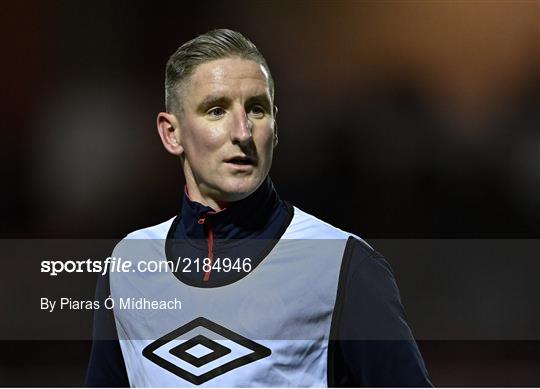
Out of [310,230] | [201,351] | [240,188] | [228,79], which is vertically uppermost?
[228,79]

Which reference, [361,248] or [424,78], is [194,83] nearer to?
[361,248]

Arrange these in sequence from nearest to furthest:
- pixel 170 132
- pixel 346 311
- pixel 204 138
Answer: pixel 346 311 < pixel 204 138 < pixel 170 132

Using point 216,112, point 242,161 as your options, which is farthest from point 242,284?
point 216,112

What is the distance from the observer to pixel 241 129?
1736 mm

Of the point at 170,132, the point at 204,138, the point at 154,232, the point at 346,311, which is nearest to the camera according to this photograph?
the point at 346,311

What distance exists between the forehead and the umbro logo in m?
0.54

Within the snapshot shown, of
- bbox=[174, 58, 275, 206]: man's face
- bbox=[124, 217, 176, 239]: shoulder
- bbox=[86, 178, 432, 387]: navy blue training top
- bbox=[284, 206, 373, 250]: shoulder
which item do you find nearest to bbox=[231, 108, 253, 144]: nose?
bbox=[174, 58, 275, 206]: man's face

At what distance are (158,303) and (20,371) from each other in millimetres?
1224

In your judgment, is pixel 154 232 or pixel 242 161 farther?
pixel 154 232

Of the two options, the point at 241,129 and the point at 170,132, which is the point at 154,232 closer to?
the point at 170,132

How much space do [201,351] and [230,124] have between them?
54 centimetres

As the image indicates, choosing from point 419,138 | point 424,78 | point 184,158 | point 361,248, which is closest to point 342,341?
point 361,248

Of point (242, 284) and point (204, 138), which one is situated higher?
point (204, 138)

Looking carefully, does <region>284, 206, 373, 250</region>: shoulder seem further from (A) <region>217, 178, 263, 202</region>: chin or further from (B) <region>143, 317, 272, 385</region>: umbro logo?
(B) <region>143, 317, 272, 385</region>: umbro logo
